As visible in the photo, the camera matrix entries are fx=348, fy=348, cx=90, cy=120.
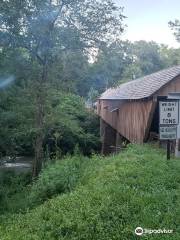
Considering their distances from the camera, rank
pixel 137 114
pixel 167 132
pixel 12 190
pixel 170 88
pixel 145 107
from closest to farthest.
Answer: pixel 167 132
pixel 12 190
pixel 170 88
pixel 145 107
pixel 137 114

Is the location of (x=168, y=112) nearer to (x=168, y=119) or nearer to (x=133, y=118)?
(x=168, y=119)

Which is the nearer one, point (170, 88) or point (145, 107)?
point (170, 88)

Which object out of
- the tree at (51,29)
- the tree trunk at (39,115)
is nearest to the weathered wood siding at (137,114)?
the tree at (51,29)

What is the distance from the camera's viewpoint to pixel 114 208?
6.41m

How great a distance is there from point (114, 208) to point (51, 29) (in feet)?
33.0

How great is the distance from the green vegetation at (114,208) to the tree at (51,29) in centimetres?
742

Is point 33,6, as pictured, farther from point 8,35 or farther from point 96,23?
point 96,23

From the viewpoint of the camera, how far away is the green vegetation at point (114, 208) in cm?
592

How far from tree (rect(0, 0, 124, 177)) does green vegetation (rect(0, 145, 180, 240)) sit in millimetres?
7417

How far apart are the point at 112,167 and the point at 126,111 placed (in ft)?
36.8

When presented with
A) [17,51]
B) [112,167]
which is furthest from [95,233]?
[17,51]

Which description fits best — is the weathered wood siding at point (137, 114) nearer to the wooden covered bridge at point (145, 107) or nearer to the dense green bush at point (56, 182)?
the wooden covered bridge at point (145, 107)

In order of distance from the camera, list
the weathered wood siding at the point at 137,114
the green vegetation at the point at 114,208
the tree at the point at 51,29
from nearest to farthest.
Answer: the green vegetation at the point at 114,208
the tree at the point at 51,29
the weathered wood siding at the point at 137,114

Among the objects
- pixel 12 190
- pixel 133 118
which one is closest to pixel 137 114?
pixel 133 118
